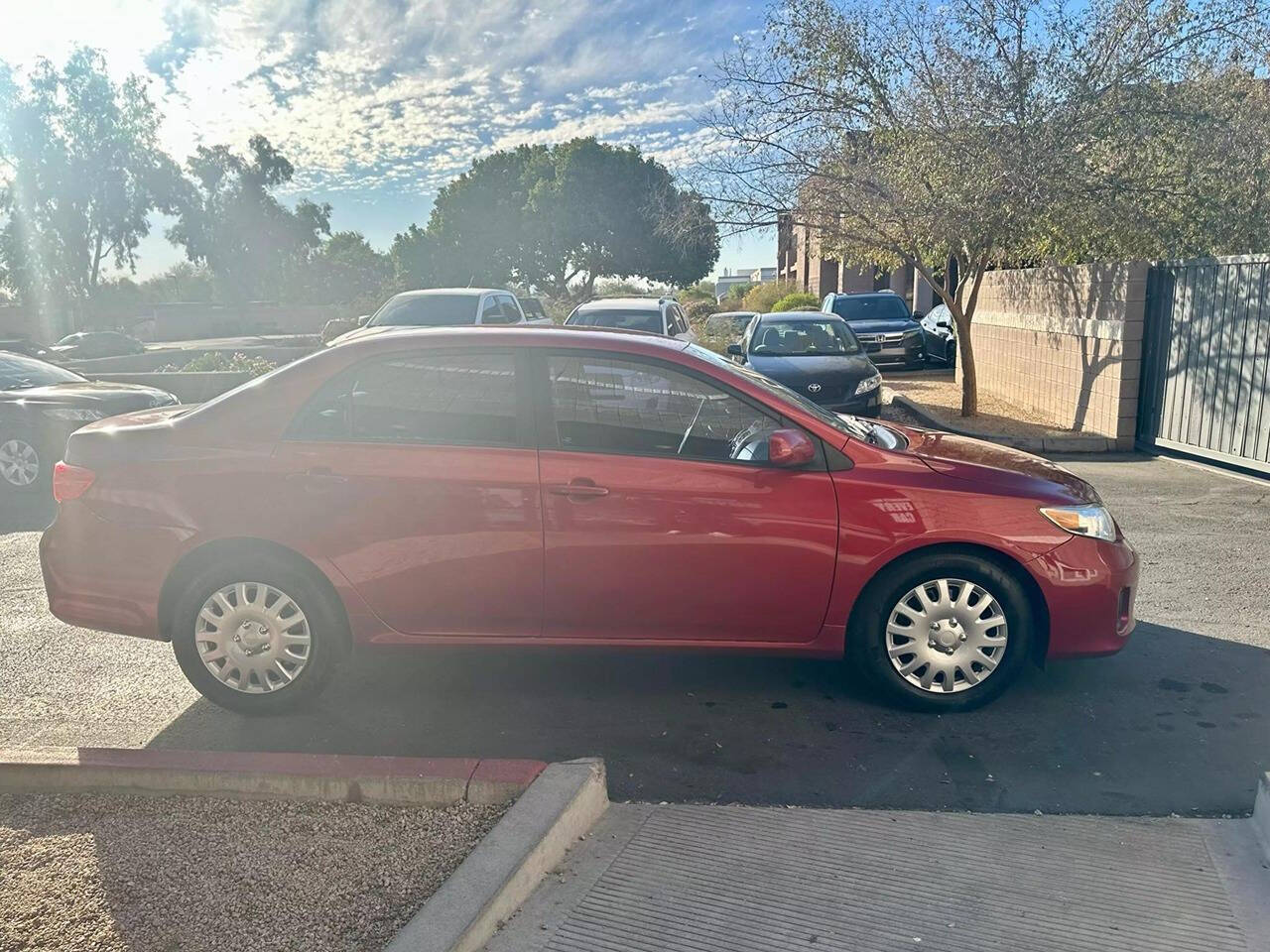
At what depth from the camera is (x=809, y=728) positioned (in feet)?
14.0

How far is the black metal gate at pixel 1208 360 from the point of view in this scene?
9.13m

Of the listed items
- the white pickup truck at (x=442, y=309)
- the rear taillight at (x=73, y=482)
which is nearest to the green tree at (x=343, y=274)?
the white pickup truck at (x=442, y=309)

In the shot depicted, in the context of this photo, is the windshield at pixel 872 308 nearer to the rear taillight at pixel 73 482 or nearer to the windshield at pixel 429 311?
the windshield at pixel 429 311

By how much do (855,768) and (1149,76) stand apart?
1064cm

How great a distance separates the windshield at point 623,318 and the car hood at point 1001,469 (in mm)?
9184

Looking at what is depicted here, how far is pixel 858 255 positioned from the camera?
1443 cm

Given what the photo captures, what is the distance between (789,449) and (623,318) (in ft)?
33.4

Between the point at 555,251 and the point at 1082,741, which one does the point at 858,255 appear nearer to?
the point at 1082,741

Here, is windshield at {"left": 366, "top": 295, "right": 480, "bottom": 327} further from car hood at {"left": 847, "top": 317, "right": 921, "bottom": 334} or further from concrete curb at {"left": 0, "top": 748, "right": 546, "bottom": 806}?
concrete curb at {"left": 0, "top": 748, "right": 546, "bottom": 806}

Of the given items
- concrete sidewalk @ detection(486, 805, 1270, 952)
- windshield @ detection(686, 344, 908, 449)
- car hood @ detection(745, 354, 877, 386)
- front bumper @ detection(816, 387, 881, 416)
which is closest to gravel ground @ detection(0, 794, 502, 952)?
concrete sidewalk @ detection(486, 805, 1270, 952)

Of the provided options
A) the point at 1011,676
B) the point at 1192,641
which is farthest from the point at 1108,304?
the point at 1011,676

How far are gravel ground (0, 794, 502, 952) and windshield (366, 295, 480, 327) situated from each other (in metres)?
11.3

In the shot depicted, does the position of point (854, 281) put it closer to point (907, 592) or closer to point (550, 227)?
point (550, 227)

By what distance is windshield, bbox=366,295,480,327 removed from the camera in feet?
47.3
